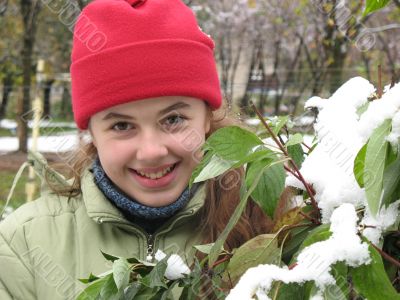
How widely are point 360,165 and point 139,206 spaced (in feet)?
3.01

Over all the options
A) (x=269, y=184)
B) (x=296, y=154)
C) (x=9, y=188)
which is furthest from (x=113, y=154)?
(x=9, y=188)

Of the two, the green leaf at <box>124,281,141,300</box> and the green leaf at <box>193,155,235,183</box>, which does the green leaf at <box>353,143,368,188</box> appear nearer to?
the green leaf at <box>193,155,235,183</box>

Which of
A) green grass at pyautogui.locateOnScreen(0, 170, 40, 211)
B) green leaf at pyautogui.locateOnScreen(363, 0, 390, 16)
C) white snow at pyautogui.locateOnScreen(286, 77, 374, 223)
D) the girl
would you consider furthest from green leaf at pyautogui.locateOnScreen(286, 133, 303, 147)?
green grass at pyautogui.locateOnScreen(0, 170, 40, 211)

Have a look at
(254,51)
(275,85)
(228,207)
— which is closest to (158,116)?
(228,207)

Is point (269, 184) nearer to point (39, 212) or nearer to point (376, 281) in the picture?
point (376, 281)

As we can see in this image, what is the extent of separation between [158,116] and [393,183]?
0.83m

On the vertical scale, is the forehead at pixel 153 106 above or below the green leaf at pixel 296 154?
below

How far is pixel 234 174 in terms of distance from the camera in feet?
5.08

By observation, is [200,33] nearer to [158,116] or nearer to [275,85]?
[158,116]

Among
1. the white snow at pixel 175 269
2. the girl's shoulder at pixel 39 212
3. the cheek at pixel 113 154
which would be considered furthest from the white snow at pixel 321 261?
the girl's shoulder at pixel 39 212

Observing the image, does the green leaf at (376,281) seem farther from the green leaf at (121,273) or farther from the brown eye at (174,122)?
the brown eye at (174,122)

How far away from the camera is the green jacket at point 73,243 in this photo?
149 centimetres

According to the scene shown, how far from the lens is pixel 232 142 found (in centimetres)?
68

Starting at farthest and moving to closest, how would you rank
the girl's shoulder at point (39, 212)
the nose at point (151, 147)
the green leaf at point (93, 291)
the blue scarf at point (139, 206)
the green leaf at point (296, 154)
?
the girl's shoulder at point (39, 212), the blue scarf at point (139, 206), the nose at point (151, 147), the green leaf at point (296, 154), the green leaf at point (93, 291)
